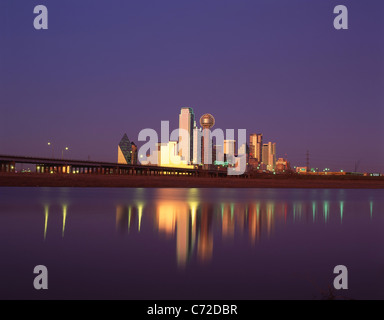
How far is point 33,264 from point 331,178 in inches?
5745

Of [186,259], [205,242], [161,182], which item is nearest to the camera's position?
[186,259]

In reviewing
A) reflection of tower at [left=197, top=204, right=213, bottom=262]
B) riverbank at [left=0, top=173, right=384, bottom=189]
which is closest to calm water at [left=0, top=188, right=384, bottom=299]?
reflection of tower at [left=197, top=204, right=213, bottom=262]

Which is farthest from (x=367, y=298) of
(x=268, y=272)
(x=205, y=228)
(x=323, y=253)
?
(x=205, y=228)

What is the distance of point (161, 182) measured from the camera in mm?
113500

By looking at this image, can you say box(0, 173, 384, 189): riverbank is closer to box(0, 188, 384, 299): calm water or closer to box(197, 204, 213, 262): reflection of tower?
box(0, 188, 384, 299): calm water

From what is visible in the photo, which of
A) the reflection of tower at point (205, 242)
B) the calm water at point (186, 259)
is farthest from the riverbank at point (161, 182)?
the reflection of tower at point (205, 242)

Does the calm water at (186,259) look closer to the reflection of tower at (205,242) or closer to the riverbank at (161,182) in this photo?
the reflection of tower at (205,242)

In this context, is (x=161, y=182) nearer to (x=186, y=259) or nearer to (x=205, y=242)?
(x=205, y=242)

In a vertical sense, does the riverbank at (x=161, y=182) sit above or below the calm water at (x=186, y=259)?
below

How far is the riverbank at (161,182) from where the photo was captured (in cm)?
8856

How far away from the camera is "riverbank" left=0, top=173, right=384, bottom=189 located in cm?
8856

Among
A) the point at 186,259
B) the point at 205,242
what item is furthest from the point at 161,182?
the point at 186,259
